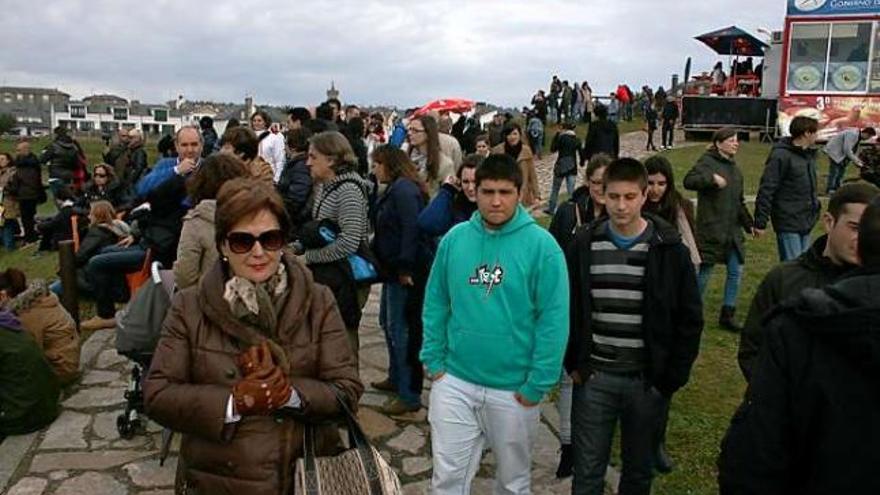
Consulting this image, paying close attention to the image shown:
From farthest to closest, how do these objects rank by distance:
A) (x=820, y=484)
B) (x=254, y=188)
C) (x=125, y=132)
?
(x=125, y=132)
(x=254, y=188)
(x=820, y=484)

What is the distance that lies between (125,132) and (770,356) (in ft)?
42.2

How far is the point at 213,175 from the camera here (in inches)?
167

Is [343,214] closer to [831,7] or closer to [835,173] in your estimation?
[835,173]

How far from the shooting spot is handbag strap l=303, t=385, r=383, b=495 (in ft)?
7.51

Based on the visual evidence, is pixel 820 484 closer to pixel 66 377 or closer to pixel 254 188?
pixel 254 188

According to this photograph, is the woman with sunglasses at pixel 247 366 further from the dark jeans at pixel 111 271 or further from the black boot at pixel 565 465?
the dark jeans at pixel 111 271

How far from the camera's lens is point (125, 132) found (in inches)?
505

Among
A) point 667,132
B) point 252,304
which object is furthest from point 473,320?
point 667,132

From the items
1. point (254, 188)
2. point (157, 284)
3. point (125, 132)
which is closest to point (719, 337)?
point (157, 284)

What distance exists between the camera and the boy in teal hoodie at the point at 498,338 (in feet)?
11.0

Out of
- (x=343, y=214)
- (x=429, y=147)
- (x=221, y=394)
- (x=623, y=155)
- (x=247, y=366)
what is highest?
(x=623, y=155)

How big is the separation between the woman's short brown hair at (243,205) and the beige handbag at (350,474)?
2.71 ft

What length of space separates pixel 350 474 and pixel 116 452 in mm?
3310

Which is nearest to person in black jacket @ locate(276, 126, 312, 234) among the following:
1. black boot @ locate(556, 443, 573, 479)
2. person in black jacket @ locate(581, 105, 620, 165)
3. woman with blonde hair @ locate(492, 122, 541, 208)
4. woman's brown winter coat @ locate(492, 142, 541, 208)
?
black boot @ locate(556, 443, 573, 479)
